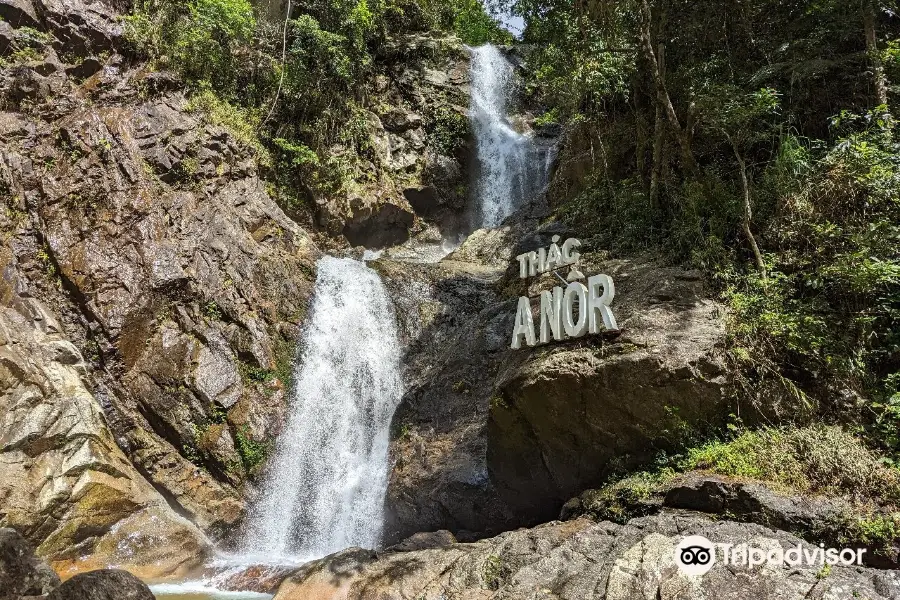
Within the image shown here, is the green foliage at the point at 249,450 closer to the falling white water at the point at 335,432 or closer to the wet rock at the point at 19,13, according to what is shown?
the falling white water at the point at 335,432

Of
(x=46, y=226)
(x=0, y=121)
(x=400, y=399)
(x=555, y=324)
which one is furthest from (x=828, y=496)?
(x=0, y=121)

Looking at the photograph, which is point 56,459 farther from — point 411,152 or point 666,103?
point 411,152

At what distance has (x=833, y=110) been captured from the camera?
27.0 feet

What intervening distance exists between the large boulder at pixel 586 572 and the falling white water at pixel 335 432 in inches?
129

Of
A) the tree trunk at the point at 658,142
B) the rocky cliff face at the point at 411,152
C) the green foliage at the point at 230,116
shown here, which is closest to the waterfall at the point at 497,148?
the rocky cliff face at the point at 411,152

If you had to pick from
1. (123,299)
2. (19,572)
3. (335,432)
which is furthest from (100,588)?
(123,299)

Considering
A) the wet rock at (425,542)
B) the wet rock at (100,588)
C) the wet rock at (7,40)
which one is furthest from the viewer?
the wet rock at (7,40)

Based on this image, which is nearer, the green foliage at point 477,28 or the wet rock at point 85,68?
the wet rock at point 85,68

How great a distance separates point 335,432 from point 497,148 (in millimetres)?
13181

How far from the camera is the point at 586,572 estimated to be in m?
5.27

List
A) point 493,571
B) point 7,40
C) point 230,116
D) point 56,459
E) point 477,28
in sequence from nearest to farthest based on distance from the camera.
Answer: point 493,571 < point 56,459 < point 7,40 < point 230,116 < point 477,28

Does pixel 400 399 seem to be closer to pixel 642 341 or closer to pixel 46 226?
pixel 642 341

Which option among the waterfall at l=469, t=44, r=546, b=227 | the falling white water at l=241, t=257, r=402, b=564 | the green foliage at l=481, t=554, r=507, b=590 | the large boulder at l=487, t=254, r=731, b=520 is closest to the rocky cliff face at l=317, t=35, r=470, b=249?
the waterfall at l=469, t=44, r=546, b=227

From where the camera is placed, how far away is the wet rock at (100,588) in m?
5.06
